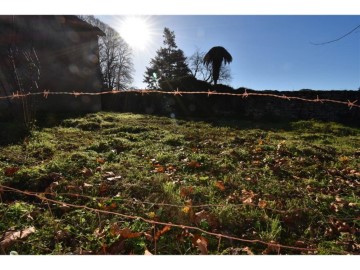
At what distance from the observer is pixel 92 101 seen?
1623 centimetres

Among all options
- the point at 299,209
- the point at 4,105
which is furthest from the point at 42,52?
the point at 299,209

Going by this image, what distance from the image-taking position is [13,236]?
2.56m

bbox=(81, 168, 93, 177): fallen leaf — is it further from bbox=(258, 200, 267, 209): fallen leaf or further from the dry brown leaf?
bbox=(258, 200, 267, 209): fallen leaf

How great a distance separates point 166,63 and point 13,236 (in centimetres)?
3970

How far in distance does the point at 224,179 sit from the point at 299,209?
1250mm

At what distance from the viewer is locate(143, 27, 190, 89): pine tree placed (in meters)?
39.0

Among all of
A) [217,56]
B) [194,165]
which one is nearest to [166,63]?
[217,56]

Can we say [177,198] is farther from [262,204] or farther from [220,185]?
[262,204]

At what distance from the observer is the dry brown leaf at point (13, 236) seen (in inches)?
97.3

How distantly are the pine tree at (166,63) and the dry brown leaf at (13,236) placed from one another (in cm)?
3547

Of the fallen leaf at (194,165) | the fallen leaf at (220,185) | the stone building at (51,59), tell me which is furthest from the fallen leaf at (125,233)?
the stone building at (51,59)

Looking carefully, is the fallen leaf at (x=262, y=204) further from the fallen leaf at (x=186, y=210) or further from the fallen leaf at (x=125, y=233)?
the fallen leaf at (x=125, y=233)

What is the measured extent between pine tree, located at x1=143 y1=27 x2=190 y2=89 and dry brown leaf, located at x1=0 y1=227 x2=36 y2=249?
1397 inches
